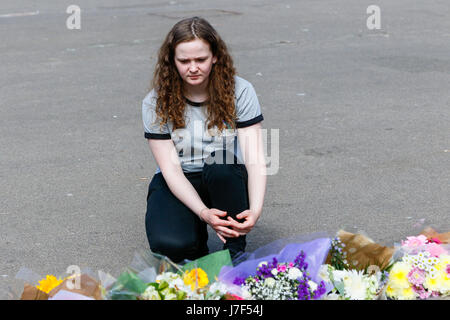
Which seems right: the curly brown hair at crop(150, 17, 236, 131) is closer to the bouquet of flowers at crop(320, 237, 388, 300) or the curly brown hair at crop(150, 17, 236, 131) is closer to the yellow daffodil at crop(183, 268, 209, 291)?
the bouquet of flowers at crop(320, 237, 388, 300)

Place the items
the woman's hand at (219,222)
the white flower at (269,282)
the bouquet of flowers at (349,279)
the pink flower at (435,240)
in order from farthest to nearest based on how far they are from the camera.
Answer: the woman's hand at (219,222)
the pink flower at (435,240)
the bouquet of flowers at (349,279)
the white flower at (269,282)

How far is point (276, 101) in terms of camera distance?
695cm

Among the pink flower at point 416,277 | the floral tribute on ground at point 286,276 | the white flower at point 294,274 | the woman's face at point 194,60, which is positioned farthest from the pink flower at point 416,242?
the woman's face at point 194,60

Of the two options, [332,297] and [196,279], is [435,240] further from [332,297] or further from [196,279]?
[196,279]

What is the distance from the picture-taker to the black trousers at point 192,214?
3.29 m

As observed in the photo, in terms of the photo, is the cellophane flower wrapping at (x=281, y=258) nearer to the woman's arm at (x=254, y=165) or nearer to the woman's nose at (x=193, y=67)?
the woman's arm at (x=254, y=165)

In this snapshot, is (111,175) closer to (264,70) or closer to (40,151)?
(40,151)

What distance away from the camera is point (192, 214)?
340 cm

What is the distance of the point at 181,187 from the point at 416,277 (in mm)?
1179

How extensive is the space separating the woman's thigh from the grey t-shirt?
0.25 meters

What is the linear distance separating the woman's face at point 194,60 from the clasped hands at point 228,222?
0.60 metres

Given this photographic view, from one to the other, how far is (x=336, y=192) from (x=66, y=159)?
2076mm

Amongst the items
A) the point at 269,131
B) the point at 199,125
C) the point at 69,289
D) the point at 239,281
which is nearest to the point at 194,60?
the point at 199,125

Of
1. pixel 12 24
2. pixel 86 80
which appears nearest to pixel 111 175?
pixel 86 80
